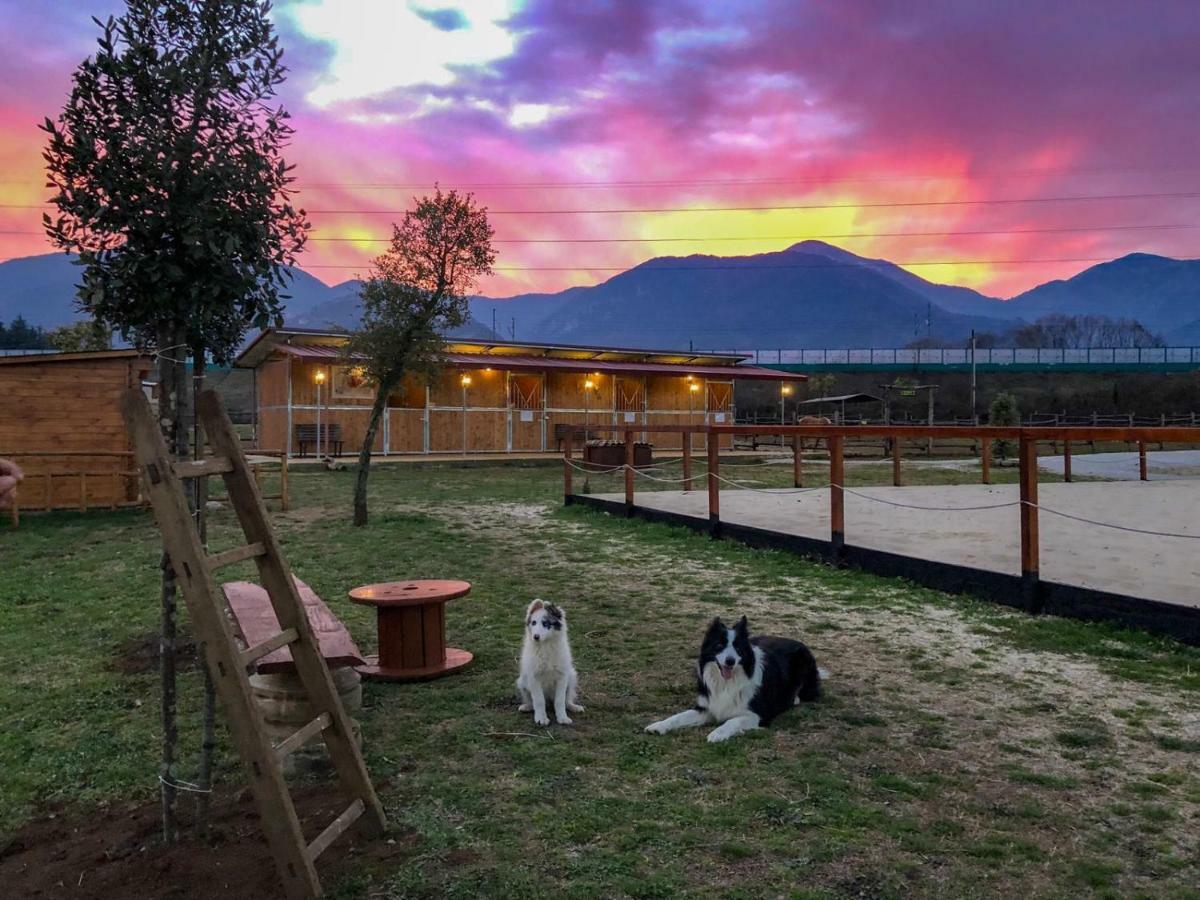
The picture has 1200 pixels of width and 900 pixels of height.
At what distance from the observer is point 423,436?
27750 mm

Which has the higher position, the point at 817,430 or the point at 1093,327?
the point at 1093,327

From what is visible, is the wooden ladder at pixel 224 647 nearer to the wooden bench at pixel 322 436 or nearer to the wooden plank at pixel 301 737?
the wooden plank at pixel 301 737

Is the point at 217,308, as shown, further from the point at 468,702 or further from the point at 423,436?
the point at 423,436

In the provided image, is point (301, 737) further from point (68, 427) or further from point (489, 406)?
point (489, 406)

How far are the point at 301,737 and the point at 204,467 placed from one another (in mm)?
1044

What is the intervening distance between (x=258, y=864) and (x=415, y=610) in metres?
2.23

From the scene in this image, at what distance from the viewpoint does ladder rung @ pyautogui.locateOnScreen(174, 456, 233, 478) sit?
270cm

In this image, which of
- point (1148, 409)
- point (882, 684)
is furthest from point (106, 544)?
point (1148, 409)

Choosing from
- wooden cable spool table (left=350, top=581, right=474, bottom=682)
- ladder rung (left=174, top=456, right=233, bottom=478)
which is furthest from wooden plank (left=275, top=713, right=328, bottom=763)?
wooden cable spool table (left=350, top=581, right=474, bottom=682)

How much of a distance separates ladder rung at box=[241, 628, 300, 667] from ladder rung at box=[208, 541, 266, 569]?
0.31m

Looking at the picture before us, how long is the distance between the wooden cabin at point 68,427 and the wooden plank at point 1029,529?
541 inches

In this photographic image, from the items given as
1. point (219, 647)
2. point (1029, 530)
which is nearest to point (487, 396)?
point (1029, 530)

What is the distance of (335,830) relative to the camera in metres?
2.88

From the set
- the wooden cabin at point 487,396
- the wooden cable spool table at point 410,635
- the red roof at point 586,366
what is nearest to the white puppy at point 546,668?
the wooden cable spool table at point 410,635
